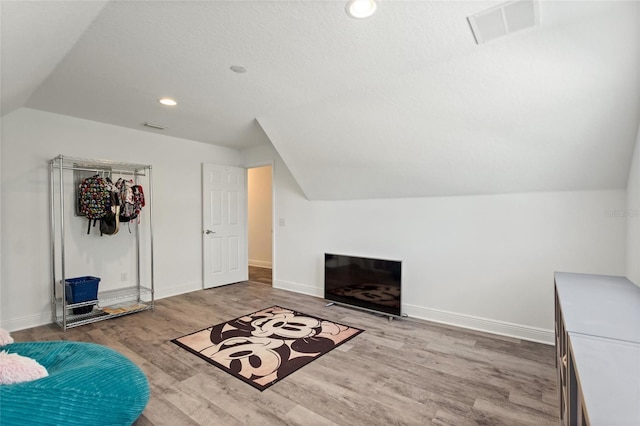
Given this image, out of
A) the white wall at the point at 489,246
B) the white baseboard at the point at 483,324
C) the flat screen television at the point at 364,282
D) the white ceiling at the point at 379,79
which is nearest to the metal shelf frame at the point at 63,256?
the white ceiling at the point at 379,79

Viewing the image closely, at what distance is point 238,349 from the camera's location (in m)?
2.72

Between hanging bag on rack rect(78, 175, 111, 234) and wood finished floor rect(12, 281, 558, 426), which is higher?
hanging bag on rack rect(78, 175, 111, 234)

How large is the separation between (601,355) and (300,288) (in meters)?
4.04

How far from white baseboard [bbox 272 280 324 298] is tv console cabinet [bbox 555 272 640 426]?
319 cm

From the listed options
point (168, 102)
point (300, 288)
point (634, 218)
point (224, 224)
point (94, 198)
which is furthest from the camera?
point (224, 224)

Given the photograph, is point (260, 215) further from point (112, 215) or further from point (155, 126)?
point (112, 215)

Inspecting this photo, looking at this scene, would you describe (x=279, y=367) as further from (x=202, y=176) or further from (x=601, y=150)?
(x=202, y=176)

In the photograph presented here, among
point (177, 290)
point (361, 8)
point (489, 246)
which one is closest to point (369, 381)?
point (489, 246)

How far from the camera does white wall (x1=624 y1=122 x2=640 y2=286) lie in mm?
1950

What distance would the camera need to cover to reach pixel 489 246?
315 centimetres

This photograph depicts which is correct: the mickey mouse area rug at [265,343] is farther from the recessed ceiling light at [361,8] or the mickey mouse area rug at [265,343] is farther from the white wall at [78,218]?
the recessed ceiling light at [361,8]

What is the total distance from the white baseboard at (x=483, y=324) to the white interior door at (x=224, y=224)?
3004mm

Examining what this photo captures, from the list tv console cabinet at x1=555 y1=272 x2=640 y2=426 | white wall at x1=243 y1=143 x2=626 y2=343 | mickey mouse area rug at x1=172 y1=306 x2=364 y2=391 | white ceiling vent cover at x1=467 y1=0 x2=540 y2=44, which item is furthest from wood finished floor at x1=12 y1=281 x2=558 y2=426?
white ceiling vent cover at x1=467 y1=0 x2=540 y2=44

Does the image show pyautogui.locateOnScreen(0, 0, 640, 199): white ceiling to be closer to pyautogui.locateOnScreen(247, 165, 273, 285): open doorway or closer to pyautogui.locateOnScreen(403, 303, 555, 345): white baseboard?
pyautogui.locateOnScreen(403, 303, 555, 345): white baseboard
